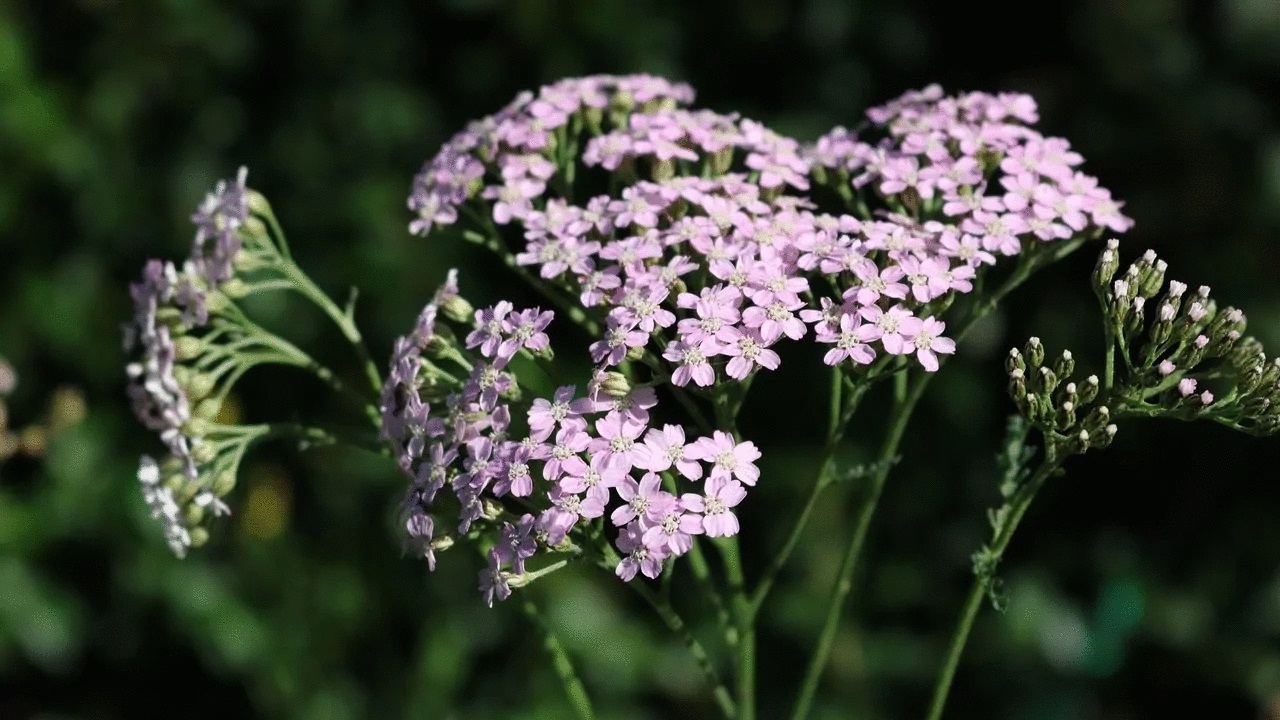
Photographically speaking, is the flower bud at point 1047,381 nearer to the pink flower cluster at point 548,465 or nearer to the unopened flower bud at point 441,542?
the pink flower cluster at point 548,465

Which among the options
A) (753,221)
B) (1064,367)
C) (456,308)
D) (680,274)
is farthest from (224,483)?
(1064,367)

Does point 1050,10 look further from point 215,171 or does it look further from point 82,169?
point 82,169

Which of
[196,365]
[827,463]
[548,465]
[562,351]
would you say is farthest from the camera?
[562,351]

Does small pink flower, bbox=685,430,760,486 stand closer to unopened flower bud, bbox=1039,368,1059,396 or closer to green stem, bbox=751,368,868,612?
green stem, bbox=751,368,868,612

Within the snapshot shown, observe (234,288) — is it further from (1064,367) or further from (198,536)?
(1064,367)

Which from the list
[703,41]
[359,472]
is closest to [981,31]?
[703,41]

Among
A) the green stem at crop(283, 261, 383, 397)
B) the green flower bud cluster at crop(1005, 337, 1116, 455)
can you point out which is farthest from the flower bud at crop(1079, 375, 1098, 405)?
the green stem at crop(283, 261, 383, 397)
